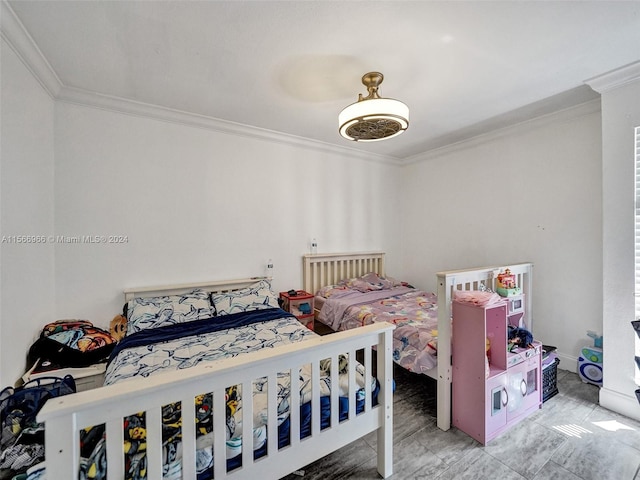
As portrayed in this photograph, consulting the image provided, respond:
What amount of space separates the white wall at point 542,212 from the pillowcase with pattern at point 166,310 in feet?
10.5

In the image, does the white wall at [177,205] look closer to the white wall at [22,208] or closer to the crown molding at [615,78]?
the white wall at [22,208]

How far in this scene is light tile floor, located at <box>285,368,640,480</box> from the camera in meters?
1.49

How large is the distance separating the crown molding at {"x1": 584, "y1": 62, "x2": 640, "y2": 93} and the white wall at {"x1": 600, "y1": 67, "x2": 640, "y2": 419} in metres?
0.01

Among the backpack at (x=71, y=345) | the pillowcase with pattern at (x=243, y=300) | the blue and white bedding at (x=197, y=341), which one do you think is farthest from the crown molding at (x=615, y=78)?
the backpack at (x=71, y=345)

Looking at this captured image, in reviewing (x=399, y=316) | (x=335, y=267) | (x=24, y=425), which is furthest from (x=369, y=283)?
(x=24, y=425)

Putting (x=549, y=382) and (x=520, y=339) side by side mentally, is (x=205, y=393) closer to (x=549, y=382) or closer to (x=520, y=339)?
(x=520, y=339)

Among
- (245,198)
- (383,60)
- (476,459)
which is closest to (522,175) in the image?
(383,60)

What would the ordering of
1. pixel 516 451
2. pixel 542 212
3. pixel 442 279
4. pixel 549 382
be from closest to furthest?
pixel 516 451 < pixel 442 279 < pixel 549 382 < pixel 542 212

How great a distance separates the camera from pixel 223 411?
3.38 feet

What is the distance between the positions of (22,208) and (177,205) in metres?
1.10

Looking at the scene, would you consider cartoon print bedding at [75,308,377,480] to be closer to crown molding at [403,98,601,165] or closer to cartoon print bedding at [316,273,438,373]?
cartoon print bedding at [316,273,438,373]

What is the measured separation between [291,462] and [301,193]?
279 centimetres

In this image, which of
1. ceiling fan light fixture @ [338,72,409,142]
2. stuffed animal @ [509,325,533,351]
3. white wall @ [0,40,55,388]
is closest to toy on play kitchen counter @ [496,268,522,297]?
stuffed animal @ [509,325,533,351]

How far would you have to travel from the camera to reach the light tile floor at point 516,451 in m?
1.49
